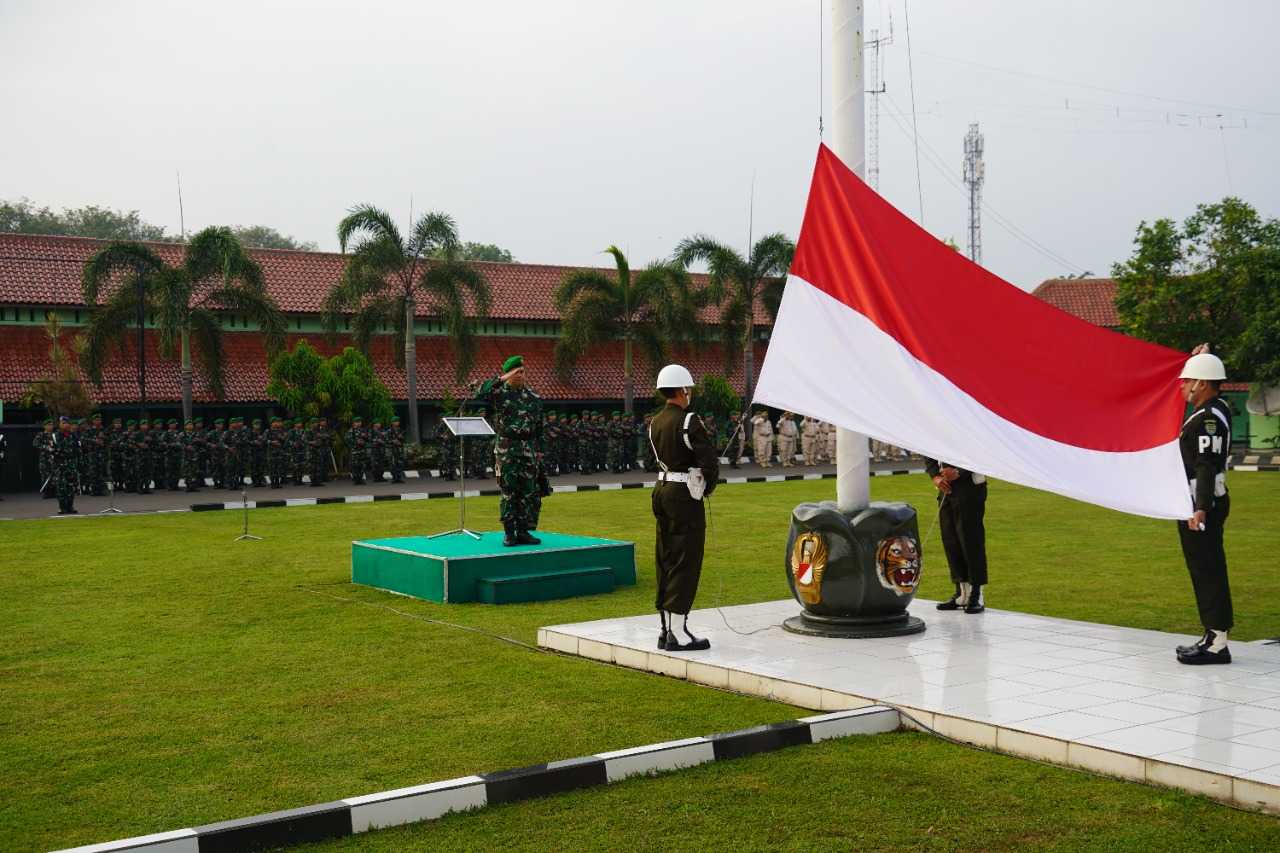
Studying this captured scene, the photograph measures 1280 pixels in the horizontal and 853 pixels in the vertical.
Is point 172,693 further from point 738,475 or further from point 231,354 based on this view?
point 231,354

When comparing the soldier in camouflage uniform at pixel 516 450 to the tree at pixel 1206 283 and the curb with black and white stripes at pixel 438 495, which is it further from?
the tree at pixel 1206 283

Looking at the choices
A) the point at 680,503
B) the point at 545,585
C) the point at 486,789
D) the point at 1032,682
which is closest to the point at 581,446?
the point at 545,585

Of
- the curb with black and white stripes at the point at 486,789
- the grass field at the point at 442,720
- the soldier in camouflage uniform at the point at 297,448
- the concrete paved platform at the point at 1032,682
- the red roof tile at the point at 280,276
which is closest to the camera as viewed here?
the curb with black and white stripes at the point at 486,789

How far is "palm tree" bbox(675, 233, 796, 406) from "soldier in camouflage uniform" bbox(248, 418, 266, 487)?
12838mm

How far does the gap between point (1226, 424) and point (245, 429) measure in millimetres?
22781

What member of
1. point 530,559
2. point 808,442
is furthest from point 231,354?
point 530,559

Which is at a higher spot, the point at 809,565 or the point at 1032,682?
the point at 809,565

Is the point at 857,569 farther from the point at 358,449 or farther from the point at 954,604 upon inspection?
the point at 358,449

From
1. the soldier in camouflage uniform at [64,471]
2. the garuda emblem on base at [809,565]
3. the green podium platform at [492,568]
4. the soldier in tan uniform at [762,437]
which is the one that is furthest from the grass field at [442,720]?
the soldier in tan uniform at [762,437]

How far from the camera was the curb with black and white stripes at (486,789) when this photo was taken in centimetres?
448

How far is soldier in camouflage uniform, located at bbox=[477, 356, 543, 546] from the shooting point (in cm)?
1133

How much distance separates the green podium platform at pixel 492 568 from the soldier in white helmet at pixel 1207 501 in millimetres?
5306

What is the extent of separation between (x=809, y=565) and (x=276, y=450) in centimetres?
2055

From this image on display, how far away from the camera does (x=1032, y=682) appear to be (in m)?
6.85
